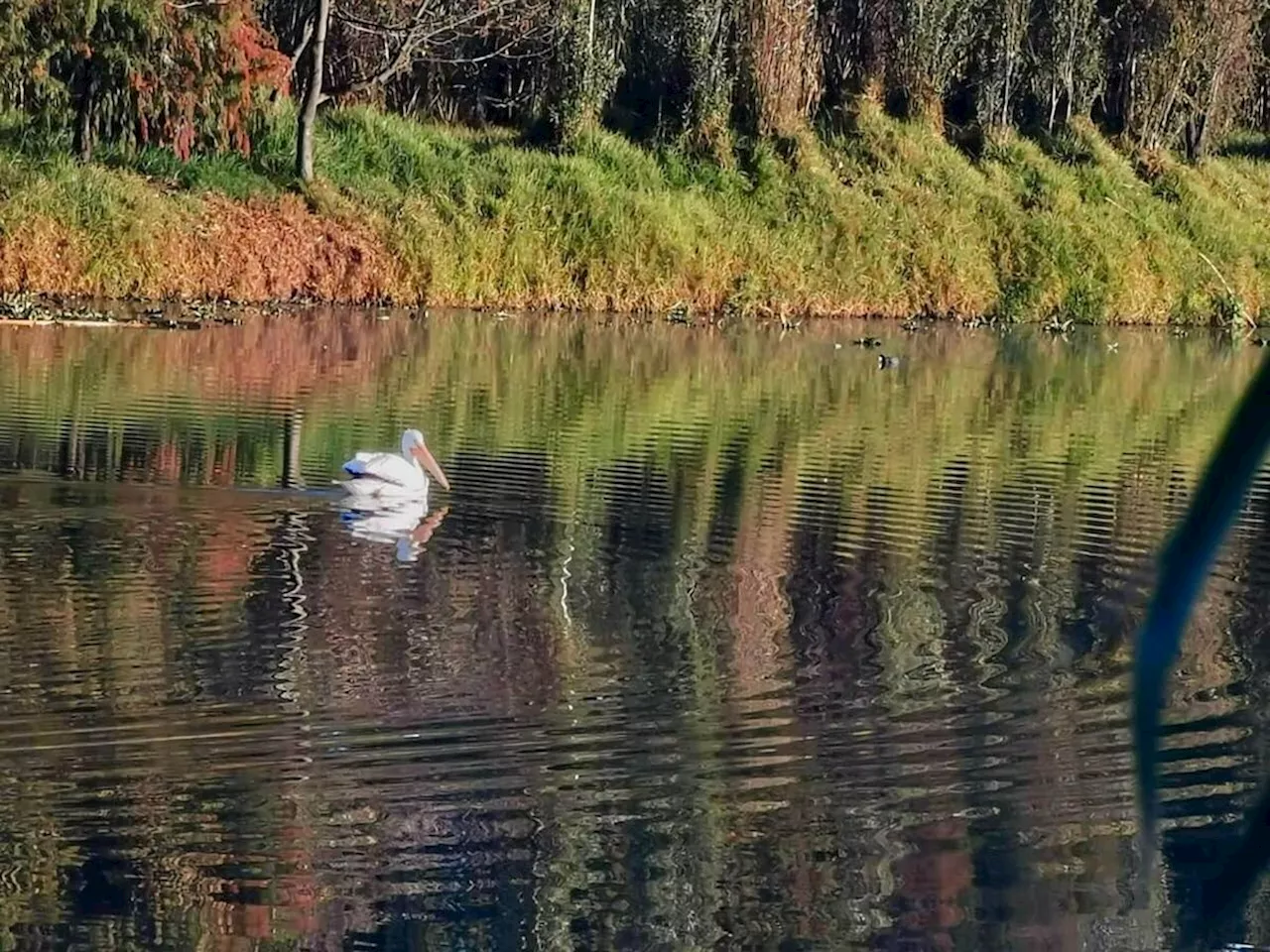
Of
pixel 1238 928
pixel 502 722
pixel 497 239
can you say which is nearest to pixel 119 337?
pixel 497 239

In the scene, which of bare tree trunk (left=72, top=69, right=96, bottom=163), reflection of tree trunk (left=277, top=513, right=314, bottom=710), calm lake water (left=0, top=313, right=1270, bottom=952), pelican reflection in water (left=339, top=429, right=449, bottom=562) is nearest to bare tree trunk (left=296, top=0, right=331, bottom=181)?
bare tree trunk (left=72, top=69, right=96, bottom=163)

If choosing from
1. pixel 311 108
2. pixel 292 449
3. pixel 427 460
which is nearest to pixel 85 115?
pixel 311 108

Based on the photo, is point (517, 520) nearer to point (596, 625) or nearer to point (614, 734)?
point (596, 625)

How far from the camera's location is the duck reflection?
1297 centimetres

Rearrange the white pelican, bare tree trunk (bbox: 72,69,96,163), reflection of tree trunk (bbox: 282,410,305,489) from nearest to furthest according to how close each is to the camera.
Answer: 1. the white pelican
2. reflection of tree trunk (bbox: 282,410,305,489)
3. bare tree trunk (bbox: 72,69,96,163)

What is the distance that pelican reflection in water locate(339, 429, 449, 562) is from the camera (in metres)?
13.4

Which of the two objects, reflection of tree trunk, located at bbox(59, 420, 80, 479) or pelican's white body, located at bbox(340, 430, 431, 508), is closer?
pelican's white body, located at bbox(340, 430, 431, 508)

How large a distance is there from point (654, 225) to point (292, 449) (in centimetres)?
2027

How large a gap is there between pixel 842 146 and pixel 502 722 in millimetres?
34832

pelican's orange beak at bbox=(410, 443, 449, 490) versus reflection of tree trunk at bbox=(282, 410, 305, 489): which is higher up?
pelican's orange beak at bbox=(410, 443, 449, 490)

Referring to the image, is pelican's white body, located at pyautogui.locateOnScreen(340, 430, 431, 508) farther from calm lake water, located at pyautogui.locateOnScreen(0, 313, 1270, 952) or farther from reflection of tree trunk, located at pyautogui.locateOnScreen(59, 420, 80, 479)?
reflection of tree trunk, located at pyautogui.locateOnScreen(59, 420, 80, 479)

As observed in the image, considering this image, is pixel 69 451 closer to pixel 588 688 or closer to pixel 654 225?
pixel 588 688

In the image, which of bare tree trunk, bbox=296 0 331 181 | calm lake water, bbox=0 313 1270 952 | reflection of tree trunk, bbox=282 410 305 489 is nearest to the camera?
calm lake water, bbox=0 313 1270 952

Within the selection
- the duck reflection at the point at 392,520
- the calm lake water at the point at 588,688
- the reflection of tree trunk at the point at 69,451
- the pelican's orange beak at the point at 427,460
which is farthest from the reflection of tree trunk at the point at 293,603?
the reflection of tree trunk at the point at 69,451
